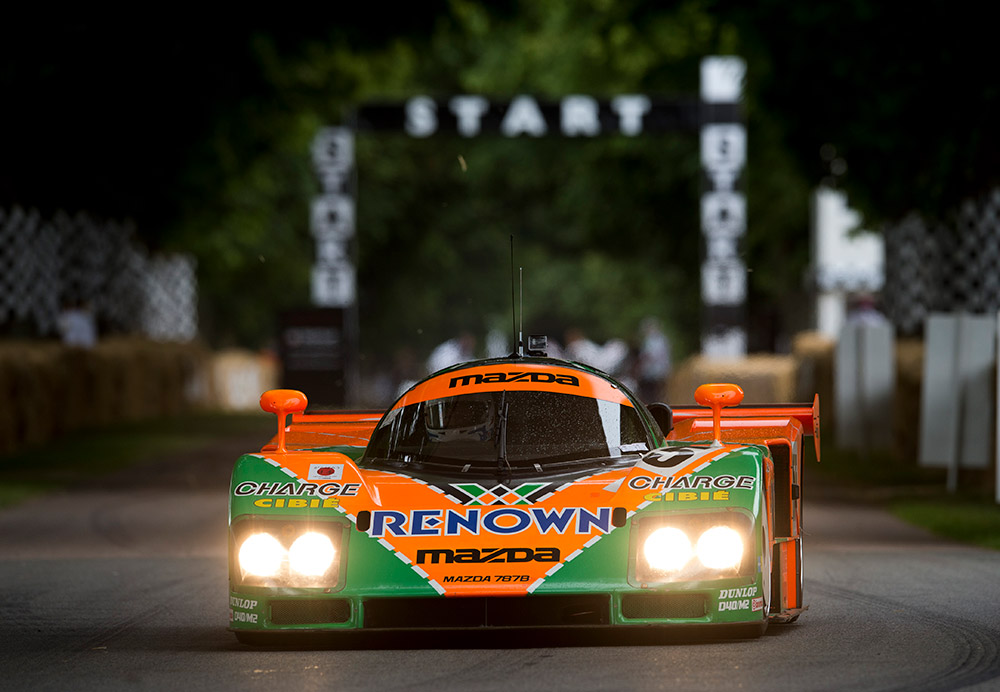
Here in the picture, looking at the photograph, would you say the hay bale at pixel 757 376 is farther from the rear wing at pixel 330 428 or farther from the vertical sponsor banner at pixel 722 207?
the rear wing at pixel 330 428

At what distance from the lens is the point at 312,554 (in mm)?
7516

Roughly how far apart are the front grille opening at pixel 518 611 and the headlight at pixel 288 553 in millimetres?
380

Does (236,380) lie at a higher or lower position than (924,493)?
lower

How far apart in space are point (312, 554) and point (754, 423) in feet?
8.02

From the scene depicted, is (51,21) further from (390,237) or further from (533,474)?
(390,237)

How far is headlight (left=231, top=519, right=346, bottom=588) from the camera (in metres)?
7.49

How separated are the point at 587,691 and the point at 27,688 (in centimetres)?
198

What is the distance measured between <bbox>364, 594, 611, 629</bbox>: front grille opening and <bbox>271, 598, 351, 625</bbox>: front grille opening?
303 millimetres

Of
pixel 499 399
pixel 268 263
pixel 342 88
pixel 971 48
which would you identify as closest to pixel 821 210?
pixel 342 88

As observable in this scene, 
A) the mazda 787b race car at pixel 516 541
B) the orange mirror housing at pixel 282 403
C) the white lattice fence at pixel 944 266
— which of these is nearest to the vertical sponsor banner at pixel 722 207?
the white lattice fence at pixel 944 266

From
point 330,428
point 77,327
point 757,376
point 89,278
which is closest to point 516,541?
point 330,428

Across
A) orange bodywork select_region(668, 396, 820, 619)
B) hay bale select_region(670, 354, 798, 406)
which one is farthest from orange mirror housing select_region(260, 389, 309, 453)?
hay bale select_region(670, 354, 798, 406)

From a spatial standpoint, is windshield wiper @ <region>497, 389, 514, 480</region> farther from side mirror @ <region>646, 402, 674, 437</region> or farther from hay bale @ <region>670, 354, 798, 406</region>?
hay bale @ <region>670, 354, 798, 406</region>

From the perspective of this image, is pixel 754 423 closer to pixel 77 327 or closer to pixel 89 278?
pixel 77 327
